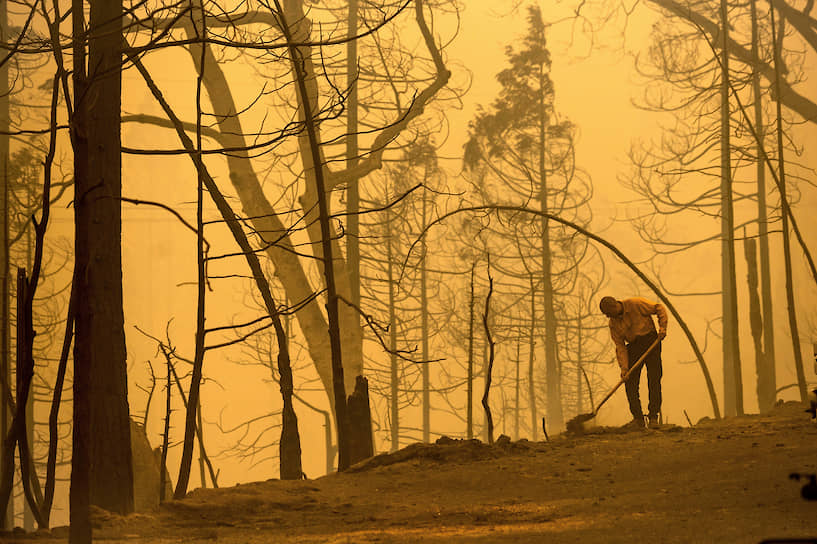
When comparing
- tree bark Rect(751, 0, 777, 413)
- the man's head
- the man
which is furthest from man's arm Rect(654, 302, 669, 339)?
tree bark Rect(751, 0, 777, 413)

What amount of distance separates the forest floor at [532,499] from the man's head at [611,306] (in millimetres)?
1251

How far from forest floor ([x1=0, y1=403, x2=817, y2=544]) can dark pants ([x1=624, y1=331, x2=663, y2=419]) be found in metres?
1.26

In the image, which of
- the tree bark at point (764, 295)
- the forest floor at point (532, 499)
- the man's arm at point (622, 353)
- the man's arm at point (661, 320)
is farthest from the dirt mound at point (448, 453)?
the tree bark at point (764, 295)

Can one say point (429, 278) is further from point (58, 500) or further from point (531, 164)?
point (58, 500)

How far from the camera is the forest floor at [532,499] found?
2572 millimetres

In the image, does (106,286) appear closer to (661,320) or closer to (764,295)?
(661,320)

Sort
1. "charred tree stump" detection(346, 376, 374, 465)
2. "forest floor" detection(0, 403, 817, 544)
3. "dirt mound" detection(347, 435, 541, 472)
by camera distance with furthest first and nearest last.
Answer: "charred tree stump" detection(346, 376, 374, 465)
"dirt mound" detection(347, 435, 541, 472)
"forest floor" detection(0, 403, 817, 544)

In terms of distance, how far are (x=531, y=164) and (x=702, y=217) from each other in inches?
73.8

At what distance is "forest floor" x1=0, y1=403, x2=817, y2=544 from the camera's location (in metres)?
2.57

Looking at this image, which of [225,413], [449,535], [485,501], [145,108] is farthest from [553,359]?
[449,535]

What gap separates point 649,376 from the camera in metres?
5.93

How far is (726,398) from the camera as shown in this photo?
901 centimetres

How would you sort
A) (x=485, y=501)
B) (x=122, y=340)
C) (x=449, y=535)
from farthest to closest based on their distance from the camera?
(x=485, y=501) < (x=122, y=340) < (x=449, y=535)

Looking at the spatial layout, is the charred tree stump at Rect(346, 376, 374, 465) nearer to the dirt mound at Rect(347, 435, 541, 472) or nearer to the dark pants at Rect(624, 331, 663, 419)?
the dirt mound at Rect(347, 435, 541, 472)
